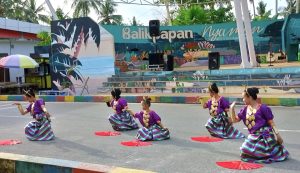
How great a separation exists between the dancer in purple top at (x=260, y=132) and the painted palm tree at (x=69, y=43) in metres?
16.9

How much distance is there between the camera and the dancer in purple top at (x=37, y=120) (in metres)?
8.95

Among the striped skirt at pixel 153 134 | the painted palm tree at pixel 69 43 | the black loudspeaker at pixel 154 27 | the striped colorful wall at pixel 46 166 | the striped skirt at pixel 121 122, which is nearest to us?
the striped colorful wall at pixel 46 166

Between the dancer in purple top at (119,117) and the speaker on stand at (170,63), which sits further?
the speaker on stand at (170,63)

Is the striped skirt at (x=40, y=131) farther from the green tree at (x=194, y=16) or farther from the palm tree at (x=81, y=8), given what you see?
the palm tree at (x=81, y=8)

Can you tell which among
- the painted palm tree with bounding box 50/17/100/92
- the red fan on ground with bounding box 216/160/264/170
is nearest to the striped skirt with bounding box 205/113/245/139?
the red fan on ground with bounding box 216/160/264/170

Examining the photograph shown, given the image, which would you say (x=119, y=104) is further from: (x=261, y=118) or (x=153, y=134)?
(x=261, y=118)

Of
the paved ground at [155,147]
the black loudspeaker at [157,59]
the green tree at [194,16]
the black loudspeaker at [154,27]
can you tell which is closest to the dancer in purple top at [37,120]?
the paved ground at [155,147]

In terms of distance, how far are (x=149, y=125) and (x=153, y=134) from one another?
197 mm

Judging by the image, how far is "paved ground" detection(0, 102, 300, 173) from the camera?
21.3 feet

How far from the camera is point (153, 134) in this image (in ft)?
27.9

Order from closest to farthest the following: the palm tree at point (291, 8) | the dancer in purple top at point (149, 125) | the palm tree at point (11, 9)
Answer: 1. the dancer in purple top at point (149, 125)
2. the palm tree at point (11, 9)
3. the palm tree at point (291, 8)

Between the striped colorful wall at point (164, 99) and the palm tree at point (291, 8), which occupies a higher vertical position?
the palm tree at point (291, 8)

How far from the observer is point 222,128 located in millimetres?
8500

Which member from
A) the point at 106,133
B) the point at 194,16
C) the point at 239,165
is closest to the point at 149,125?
the point at 106,133
